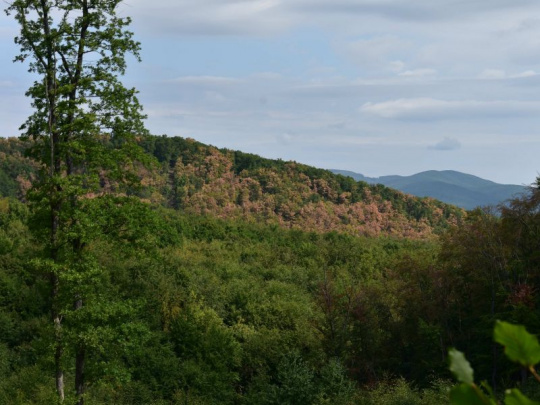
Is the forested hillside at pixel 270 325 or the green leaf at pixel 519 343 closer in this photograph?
the green leaf at pixel 519 343

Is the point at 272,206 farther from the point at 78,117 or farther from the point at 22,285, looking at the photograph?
the point at 78,117

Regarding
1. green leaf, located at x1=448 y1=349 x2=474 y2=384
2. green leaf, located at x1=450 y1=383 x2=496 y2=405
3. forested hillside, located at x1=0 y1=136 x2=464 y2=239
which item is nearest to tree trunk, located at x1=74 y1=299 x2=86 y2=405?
green leaf, located at x1=450 y1=383 x2=496 y2=405

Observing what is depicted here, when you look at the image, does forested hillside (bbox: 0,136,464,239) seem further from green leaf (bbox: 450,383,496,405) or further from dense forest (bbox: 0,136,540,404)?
green leaf (bbox: 450,383,496,405)

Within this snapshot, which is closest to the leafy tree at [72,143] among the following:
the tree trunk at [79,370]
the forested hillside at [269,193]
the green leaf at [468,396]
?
the tree trunk at [79,370]

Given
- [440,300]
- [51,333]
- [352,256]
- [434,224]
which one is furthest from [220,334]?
[434,224]

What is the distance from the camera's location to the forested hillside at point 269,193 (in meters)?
70.4

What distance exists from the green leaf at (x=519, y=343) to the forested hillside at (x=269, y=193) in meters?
64.8

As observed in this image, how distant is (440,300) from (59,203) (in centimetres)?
1793

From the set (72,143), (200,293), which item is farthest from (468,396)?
(200,293)

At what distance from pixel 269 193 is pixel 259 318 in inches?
1681

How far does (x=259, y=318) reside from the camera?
34.3 m

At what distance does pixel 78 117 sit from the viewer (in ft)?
51.1

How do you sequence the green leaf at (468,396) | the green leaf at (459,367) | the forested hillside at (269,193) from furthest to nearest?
the forested hillside at (269,193) → the green leaf at (468,396) → the green leaf at (459,367)

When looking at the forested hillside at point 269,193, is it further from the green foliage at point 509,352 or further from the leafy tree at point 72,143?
the green foliage at point 509,352
